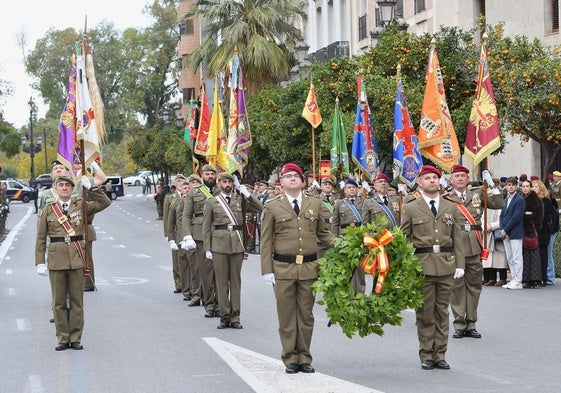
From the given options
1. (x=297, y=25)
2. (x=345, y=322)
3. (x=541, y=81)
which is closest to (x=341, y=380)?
(x=345, y=322)

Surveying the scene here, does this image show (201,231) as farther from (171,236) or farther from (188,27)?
(188,27)

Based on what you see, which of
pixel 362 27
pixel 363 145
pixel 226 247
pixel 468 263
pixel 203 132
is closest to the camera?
pixel 468 263

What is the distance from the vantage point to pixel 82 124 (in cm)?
1619

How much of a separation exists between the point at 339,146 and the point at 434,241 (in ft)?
52.7

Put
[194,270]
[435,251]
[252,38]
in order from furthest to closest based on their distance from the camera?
1. [252,38]
2. [194,270]
3. [435,251]

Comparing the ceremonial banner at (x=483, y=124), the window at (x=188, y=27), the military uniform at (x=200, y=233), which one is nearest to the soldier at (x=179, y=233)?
the military uniform at (x=200, y=233)

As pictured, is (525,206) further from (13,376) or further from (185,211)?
(13,376)

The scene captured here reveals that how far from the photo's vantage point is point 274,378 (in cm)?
1092

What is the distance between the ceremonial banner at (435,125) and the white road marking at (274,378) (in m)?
5.91

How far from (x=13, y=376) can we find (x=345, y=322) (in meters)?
3.25

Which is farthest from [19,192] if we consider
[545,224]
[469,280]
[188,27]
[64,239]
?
[469,280]

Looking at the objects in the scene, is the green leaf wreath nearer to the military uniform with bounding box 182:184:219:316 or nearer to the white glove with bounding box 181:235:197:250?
the white glove with bounding box 181:235:197:250

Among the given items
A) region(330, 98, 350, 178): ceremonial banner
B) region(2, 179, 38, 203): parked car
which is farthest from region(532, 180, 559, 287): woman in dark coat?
region(2, 179, 38, 203): parked car

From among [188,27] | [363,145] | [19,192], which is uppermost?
[188,27]
